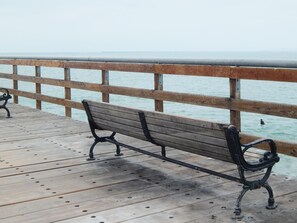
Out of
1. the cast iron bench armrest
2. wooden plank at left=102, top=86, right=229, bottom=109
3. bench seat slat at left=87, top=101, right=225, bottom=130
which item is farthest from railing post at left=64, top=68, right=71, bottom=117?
the cast iron bench armrest

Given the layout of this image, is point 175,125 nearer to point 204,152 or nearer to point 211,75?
point 204,152

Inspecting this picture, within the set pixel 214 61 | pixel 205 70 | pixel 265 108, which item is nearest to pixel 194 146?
pixel 265 108

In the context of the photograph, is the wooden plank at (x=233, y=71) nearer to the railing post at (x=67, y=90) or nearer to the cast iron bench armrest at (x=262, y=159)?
the cast iron bench armrest at (x=262, y=159)

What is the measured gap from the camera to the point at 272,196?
147 inches

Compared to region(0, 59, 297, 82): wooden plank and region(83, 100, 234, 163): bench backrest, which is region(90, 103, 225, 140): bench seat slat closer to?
region(83, 100, 234, 163): bench backrest

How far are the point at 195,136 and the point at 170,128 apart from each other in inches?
12.6

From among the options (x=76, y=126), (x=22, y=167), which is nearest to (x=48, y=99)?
(x=76, y=126)

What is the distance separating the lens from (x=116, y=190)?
428cm

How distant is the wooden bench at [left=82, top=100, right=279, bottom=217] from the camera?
3582 millimetres

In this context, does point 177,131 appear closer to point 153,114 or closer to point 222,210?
point 153,114

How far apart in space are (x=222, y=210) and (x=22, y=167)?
2320 millimetres

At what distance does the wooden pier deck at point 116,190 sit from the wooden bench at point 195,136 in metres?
0.19

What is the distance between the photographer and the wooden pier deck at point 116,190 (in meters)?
3.64

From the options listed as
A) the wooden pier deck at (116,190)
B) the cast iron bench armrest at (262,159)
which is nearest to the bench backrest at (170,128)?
the cast iron bench armrest at (262,159)
